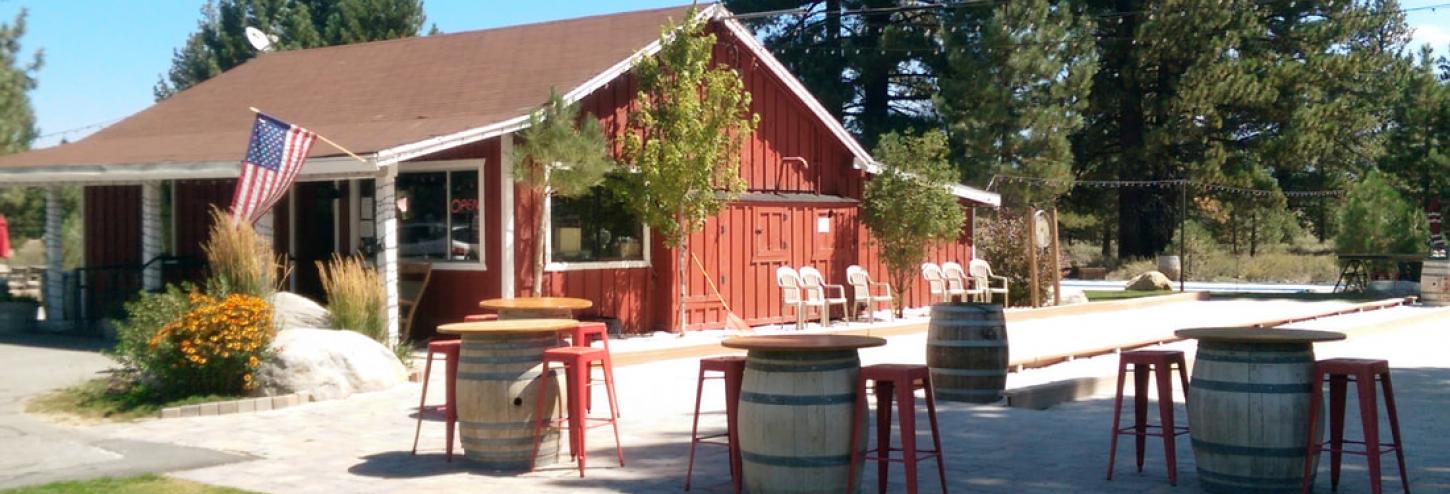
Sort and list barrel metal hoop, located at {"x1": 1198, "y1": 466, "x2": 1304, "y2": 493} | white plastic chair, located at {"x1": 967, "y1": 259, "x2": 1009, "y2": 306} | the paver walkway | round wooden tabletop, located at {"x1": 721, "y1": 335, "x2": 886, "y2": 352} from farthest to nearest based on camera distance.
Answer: white plastic chair, located at {"x1": 967, "y1": 259, "x2": 1009, "y2": 306} < the paver walkway < barrel metal hoop, located at {"x1": 1198, "y1": 466, "x2": 1304, "y2": 493} < round wooden tabletop, located at {"x1": 721, "y1": 335, "x2": 886, "y2": 352}

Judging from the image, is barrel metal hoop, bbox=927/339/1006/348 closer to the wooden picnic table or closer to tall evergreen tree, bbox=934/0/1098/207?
the wooden picnic table

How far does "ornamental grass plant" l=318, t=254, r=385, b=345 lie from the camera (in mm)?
13656

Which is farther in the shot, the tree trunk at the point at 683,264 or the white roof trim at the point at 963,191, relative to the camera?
the white roof trim at the point at 963,191

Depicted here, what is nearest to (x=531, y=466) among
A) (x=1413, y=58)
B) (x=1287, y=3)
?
(x=1287, y=3)

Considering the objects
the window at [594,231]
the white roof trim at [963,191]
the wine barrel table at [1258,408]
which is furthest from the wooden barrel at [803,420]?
the white roof trim at [963,191]

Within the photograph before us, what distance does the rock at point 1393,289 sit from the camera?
1129 inches

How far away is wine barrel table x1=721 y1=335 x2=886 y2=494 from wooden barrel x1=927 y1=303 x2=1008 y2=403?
4.06 metres

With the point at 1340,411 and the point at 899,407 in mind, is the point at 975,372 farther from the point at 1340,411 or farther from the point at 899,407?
the point at 899,407

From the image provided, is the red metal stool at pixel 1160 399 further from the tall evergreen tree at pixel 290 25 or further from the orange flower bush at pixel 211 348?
the tall evergreen tree at pixel 290 25

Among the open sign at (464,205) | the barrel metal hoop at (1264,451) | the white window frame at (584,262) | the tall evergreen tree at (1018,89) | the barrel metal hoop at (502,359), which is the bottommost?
the barrel metal hoop at (1264,451)

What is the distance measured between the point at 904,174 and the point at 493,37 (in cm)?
663

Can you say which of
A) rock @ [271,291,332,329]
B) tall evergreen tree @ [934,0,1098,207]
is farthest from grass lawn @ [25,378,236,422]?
tall evergreen tree @ [934,0,1098,207]

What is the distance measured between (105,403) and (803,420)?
726cm

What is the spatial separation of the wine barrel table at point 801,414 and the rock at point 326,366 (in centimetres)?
594
